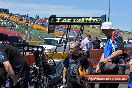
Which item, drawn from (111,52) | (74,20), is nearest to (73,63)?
(111,52)

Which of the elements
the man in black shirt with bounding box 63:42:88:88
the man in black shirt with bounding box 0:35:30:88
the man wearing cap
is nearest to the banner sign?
the man in black shirt with bounding box 63:42:88:88

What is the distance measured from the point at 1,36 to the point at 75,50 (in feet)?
8.29

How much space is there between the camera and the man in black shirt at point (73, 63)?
368 inches

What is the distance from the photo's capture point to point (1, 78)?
309 inches

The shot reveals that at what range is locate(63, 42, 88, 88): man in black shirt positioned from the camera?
9353mm

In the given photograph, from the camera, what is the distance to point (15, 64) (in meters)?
6.85

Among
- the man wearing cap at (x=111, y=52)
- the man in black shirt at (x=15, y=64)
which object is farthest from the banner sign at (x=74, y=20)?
the man in black shirt at (x=15, y=64)

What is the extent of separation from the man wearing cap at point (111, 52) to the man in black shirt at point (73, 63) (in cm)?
160

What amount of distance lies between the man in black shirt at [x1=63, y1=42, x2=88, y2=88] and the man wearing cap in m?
1.60

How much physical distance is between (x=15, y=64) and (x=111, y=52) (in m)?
1.72

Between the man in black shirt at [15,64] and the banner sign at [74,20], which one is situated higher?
the banner sign at [74,20]

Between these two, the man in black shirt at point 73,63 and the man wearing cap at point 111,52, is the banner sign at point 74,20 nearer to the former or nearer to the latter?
the man in black shirt at point 73,63

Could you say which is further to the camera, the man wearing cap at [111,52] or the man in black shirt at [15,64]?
the man wearing cap at [111,52]

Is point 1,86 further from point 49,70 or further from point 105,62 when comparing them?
point 49,70
